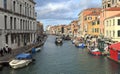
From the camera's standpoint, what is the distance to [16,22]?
172 ft

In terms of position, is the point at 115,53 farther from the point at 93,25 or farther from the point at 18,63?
the point at 93,25

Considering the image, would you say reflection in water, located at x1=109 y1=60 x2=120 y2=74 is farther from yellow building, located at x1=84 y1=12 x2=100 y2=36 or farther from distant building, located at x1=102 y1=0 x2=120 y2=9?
distant building, located at x1=102 y1=0 x2=120 y2=9

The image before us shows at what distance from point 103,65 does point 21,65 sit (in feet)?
39.3

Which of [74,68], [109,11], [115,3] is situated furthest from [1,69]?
[115,3]

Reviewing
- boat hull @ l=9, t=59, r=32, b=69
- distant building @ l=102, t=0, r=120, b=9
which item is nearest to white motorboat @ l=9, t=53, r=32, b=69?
boat hull @ l=9, t=59, r=32, b=69

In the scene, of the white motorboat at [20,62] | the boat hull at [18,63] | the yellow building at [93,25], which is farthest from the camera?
the yellow building at [93,25]

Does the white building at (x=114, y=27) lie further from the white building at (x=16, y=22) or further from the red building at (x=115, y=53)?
the white building at (x=16, y=22)

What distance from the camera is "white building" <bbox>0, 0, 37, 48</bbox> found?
145ft

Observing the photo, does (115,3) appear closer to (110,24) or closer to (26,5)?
(110,24)

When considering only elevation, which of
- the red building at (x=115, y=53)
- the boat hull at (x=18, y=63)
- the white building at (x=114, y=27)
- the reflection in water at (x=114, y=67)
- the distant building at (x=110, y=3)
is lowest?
the reflection in water at (x=114, y=67)

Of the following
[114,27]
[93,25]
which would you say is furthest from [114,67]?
[93,25]

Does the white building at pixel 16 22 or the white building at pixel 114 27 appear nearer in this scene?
the white building at pixel 16 22

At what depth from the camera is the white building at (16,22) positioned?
44219 millimetres

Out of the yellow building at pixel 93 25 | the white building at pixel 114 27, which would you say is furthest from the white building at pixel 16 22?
the yellow building at pixel 93 25
